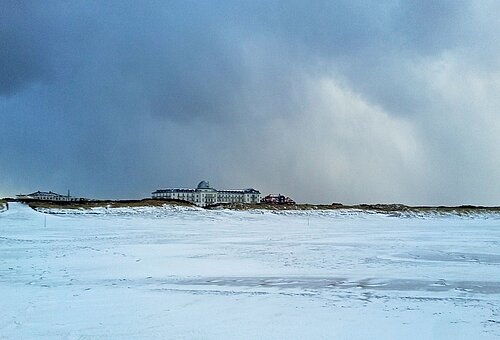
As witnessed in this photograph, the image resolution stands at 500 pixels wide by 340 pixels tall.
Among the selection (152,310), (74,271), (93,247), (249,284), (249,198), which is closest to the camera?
(152,310)

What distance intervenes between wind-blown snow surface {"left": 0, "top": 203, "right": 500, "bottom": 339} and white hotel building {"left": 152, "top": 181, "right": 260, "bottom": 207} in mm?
113440

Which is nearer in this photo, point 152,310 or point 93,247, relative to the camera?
point 152,310

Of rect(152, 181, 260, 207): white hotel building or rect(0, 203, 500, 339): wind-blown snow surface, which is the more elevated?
rect(152, 181, 260, 207): white hotel building

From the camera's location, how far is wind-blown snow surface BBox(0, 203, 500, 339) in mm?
6887

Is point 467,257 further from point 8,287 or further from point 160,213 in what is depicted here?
point 160,213

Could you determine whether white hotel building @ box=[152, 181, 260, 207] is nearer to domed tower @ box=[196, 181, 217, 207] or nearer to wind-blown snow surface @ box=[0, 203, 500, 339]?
domed tower @ box=[196, 181, 217, 207]

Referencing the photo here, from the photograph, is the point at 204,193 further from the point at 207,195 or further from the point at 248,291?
the point at 248,291

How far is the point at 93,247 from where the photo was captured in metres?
18.2

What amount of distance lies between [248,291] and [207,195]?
429 feet

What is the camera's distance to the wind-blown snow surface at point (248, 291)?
6.89 m

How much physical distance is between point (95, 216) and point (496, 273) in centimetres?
3236

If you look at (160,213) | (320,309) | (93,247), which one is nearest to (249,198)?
(160,213)

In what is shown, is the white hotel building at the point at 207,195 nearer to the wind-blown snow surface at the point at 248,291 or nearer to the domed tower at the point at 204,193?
the domed tower at the point at 204,193

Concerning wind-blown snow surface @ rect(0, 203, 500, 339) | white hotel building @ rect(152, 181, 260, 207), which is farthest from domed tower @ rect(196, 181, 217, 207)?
wind-blown snow surface @ rect(0, 203, 500, 339)
